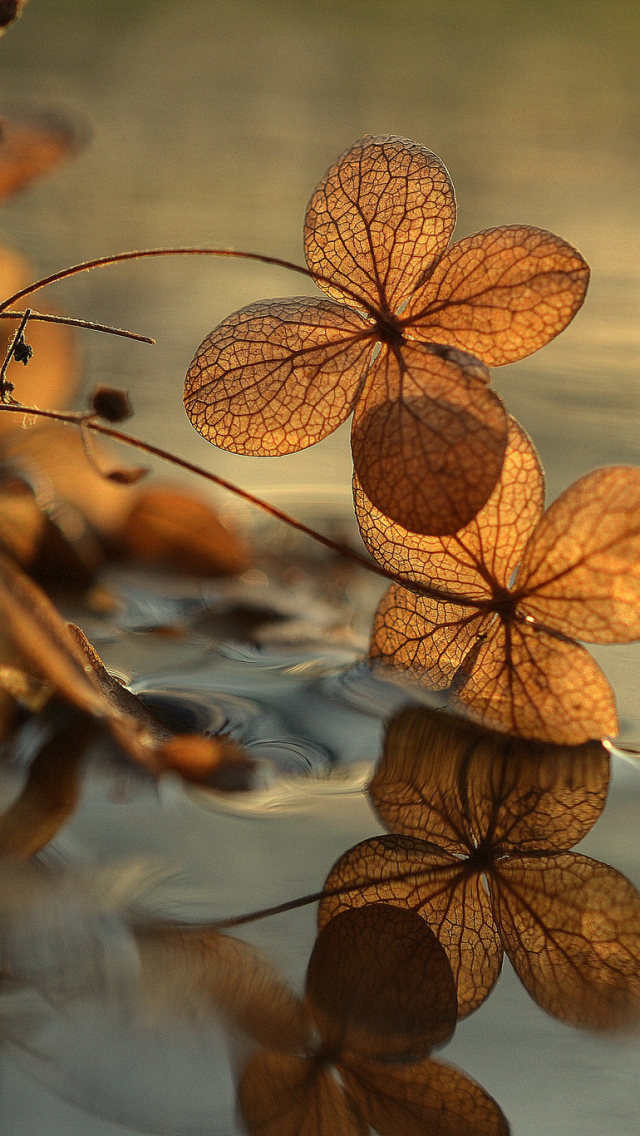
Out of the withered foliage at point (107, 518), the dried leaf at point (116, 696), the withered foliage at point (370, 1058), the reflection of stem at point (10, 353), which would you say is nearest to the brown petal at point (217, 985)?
the withered foliage at point (370, 1058)

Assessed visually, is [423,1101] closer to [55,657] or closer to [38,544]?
[55,657]

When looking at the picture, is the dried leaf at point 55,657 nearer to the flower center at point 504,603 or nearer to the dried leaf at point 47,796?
the dried leaf at point 47,796

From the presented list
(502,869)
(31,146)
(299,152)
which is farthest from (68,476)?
(299,152)

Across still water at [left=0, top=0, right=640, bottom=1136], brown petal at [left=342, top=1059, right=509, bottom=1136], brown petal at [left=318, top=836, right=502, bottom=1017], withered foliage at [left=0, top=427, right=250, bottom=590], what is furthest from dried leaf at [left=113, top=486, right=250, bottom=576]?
brown petal at [left=342, top=1059, right=509, bottom=1136]

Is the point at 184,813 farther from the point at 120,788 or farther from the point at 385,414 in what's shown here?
the point at 385,414

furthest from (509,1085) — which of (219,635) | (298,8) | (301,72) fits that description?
(298,8)

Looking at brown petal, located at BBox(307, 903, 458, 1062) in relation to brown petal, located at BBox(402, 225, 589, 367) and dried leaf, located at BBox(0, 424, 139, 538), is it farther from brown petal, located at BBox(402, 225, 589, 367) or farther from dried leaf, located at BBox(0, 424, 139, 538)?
dried leaf, located at BBox(0, 424, 139, 538)

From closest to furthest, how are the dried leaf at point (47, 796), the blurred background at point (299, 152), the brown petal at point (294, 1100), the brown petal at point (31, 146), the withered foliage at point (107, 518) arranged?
the brown petal at point (294, 1100)
the dried leaf at point (47, 796)
the brown petal at point (31, 146)
the withered foliage at point (107, 518)
the blurred background at point (299, 152)
